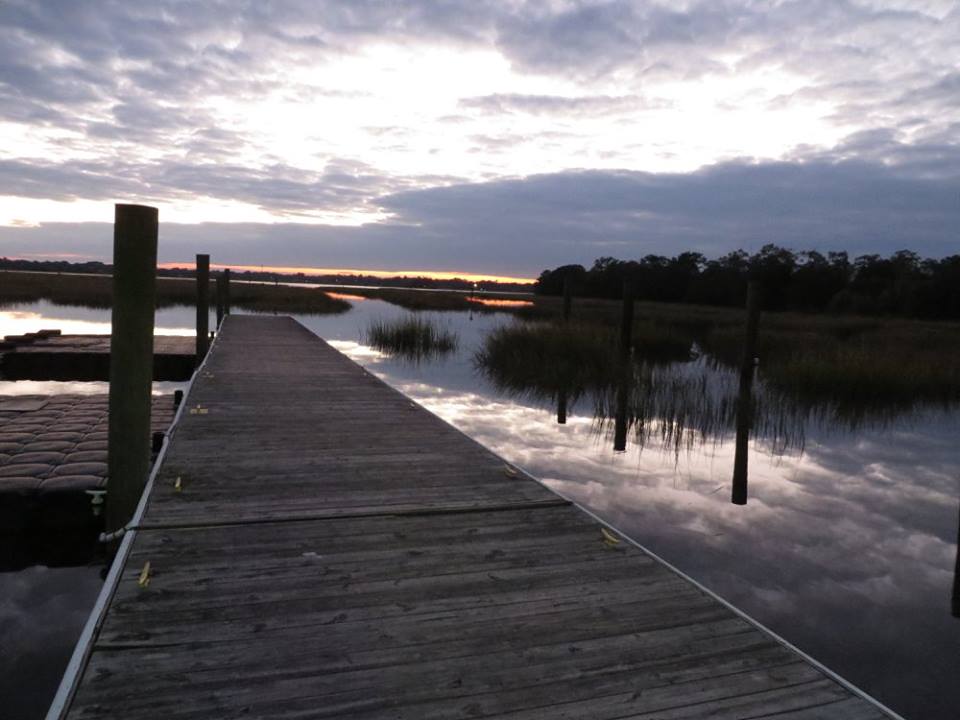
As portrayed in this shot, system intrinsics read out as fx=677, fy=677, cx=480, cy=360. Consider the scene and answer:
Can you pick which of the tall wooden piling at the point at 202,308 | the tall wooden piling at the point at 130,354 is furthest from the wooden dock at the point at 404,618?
the tall wooden piling at the point at 202,308

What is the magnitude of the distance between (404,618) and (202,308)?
13.3m

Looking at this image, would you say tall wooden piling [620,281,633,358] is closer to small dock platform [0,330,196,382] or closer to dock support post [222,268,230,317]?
small dock platform [0,330,196,382]

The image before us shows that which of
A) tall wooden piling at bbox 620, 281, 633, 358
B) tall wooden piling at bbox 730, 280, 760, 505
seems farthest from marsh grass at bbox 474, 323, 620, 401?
tall wooden piling at bbox 730, 280, 760, 505

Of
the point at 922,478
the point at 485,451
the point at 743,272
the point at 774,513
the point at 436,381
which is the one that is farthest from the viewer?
the point at 743,272

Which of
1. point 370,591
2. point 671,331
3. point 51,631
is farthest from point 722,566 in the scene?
point 671,331

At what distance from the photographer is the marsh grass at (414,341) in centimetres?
2072

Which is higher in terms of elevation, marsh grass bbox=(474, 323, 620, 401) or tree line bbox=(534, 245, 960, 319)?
tree line bbox=(534, 245, 960, 319)

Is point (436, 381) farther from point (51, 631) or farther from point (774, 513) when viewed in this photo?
point (51, 631)

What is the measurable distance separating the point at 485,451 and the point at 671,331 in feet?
56.5

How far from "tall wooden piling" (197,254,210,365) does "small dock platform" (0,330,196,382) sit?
0.36 meters

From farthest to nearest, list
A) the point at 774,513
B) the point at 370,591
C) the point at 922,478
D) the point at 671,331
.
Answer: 1. the point at 671,331
2. the point at 922,478
3. the point at 774,513
4. the point at 370,591

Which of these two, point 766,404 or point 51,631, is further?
point 766,404

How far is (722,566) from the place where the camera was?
5461 millimetres

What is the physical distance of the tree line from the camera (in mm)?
32688
